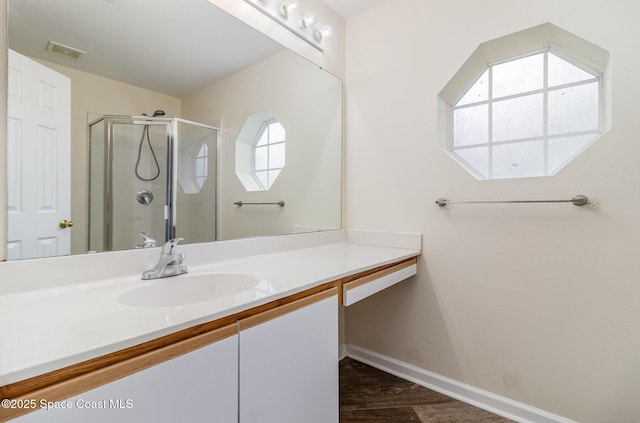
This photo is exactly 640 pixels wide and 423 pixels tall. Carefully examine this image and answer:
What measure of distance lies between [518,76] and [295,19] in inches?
50.4

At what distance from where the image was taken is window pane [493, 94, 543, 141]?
1489 mm

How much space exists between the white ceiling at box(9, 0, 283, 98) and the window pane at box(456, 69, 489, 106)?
3.94 ft

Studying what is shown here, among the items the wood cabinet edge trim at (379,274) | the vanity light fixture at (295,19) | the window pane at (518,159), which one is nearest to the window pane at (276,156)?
the vanity light fixture at (295,19)

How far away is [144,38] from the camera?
3.87ft

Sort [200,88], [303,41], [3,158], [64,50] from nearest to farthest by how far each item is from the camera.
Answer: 1. [3,158]
2. [64,50]
3. [200,88]
4. [303,41]

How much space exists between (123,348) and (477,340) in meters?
1.64

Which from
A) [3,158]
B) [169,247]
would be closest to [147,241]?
[169,247]

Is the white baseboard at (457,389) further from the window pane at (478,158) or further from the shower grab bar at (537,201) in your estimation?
the window pane at (478,158)

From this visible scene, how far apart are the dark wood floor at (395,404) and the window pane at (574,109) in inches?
57.4

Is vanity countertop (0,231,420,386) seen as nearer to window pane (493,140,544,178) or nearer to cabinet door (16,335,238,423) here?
cabinet door (16,335,238,423)

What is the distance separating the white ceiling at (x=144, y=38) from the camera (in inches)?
37.4

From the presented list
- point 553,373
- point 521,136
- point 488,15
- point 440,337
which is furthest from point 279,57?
point 553,373

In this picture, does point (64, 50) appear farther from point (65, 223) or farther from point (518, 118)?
point (518, 118)

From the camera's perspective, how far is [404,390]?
1703 mm
